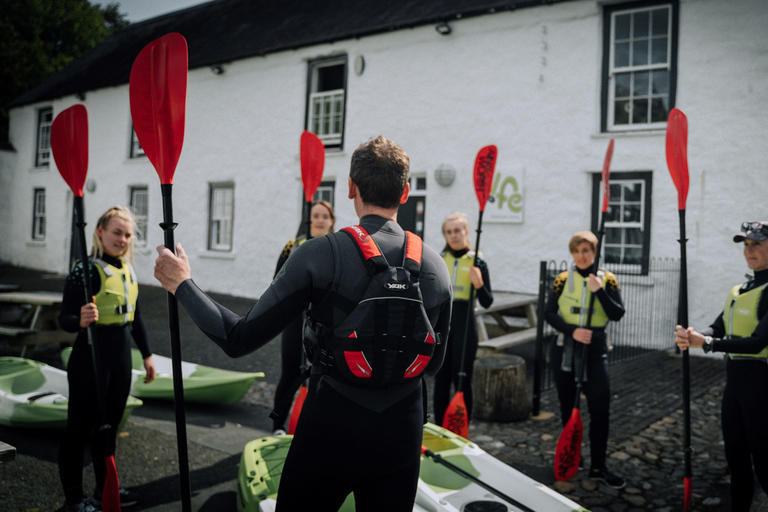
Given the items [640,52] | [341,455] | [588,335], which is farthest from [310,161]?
[640,52]

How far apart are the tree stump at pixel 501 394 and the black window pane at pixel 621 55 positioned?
641 cm

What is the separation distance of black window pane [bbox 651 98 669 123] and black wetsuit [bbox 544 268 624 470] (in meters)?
6.04

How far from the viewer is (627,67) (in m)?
9.47

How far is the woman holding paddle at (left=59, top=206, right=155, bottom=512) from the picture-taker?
319 cm

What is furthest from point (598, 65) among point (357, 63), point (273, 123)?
point (273, 123)

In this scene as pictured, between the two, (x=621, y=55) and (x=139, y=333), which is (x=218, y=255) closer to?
(x=621, y=55)

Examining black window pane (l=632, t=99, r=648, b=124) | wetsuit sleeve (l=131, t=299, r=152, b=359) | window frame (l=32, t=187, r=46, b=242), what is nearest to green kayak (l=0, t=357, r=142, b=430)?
wetsuit sleeve (l=131, t=299, r=152, b=359)

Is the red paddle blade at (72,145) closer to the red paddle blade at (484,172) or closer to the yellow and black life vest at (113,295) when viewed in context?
the yellow and black life vest at (113,295)

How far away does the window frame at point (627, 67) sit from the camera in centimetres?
897

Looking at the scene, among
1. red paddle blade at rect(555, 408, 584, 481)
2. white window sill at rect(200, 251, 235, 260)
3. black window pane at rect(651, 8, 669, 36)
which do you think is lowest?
red paddle blade at rect(555, 408, 584, 481)

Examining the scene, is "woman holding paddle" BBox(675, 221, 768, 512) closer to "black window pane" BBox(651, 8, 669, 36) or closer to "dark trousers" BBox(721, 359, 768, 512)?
"dark trousers" BBox(721, 359, 768, 512)

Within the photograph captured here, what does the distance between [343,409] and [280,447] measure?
187 cm

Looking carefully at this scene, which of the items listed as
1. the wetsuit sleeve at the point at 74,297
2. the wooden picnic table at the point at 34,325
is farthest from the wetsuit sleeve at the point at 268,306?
the wooden picnic table at the point at 34,325

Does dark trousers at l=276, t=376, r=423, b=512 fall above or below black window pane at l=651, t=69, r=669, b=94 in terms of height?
below
